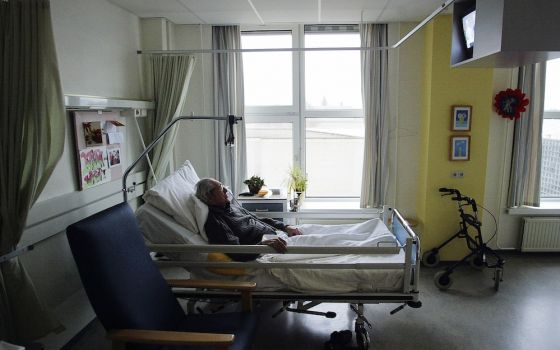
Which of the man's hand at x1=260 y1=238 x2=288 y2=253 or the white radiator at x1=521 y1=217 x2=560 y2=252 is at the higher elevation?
the man's hand at x1=260 y1=238 x2=288 y2=253

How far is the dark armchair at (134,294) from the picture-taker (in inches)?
64.9

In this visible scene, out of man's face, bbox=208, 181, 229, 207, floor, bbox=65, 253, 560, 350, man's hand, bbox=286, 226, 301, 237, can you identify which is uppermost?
man's face, bbox=208, 181, 229, 207

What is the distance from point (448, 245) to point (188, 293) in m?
2.79

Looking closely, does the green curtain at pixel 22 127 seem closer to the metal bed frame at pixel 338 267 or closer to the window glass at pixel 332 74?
the metal bed frame at pixel 338 267

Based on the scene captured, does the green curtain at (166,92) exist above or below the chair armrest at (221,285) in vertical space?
above

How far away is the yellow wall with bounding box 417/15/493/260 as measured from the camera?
141 inches

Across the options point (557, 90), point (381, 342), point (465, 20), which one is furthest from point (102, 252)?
point (557, 90)

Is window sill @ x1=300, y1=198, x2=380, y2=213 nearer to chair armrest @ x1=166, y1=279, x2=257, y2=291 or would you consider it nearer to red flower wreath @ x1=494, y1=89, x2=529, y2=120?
red flower wreath @ x1=494, y1=89, x2=529, y2=120

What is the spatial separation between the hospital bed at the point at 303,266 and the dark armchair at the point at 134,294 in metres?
0.20

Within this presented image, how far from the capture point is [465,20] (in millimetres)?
2322

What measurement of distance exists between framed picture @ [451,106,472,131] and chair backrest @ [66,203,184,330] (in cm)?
304

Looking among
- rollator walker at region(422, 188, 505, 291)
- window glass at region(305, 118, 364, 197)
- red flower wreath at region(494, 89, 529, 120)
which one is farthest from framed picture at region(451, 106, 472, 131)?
window glass at region(305, 118, 364, 197)

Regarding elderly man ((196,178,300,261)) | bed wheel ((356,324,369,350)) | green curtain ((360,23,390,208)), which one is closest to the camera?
bed wheel ((356,324,369,350))

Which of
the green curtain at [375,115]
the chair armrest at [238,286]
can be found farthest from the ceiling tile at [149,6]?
the chair armrest at [238,286]
